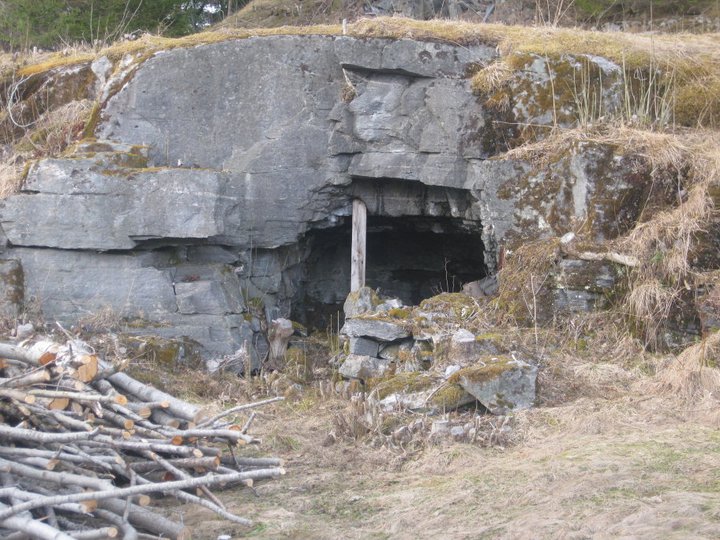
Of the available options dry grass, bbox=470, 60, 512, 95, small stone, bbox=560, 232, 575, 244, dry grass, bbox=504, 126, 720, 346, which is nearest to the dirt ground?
dry grass, bbox=504, 126, 720, 346

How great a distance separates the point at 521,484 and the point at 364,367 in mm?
3180

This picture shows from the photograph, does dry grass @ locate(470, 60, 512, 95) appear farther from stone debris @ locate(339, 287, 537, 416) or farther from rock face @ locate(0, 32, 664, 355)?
stone debris @ locate(339, 287, 537, 416)

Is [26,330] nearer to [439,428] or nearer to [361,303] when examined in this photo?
[361,303]

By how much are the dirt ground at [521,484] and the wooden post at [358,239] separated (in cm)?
355

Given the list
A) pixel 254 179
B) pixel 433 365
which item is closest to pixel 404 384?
pixel 433 365

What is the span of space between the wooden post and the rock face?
11cm

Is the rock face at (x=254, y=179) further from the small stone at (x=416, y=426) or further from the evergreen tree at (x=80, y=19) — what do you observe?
the small stone at (x=416, y=426)

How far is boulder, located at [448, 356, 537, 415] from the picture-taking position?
6.60m

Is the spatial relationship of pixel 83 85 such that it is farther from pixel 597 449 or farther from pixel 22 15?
pixel 597 449

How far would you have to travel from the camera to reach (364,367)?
8055 mm

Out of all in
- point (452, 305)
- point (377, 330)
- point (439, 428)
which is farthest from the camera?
point (452, 305)

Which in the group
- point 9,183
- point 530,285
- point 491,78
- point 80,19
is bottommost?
point 530,285

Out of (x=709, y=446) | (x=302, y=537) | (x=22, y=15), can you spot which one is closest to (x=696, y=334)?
(x=709, y=446)

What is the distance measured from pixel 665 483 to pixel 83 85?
7.79m
